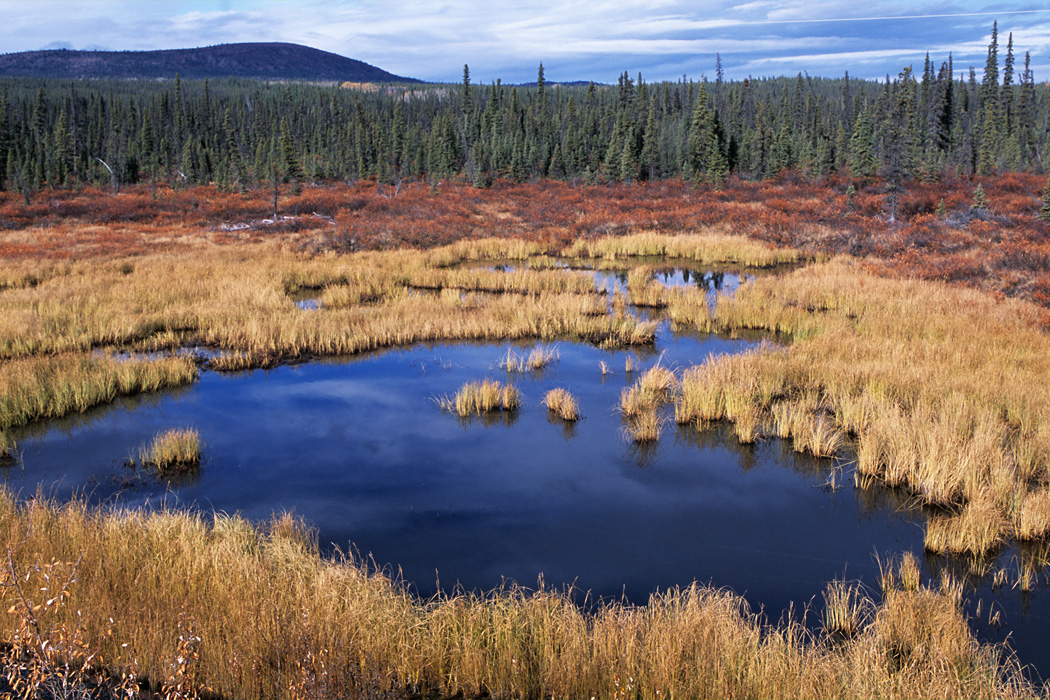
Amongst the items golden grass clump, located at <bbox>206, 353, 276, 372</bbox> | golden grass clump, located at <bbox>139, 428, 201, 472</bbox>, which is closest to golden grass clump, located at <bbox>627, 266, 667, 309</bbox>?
golden grass clump, located at <bbox>206, 353, 276, 372</bbox>

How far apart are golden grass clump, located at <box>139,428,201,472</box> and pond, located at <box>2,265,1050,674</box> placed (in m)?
0.24

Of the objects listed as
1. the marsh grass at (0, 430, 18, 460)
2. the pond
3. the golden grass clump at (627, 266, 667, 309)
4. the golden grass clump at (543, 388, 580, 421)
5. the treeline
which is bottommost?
the pond

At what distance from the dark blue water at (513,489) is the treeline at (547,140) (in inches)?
1822

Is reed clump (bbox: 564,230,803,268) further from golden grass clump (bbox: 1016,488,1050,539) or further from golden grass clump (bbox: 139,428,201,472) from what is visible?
golden grass clump (bbox: 139,428,201,472)

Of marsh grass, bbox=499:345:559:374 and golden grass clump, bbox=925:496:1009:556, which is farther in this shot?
marsh grass, bbox=499:345:559:374

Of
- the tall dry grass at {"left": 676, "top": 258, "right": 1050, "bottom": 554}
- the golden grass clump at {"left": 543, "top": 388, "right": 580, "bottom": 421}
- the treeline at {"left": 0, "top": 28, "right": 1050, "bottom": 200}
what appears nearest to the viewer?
the tall dry grass at {"left": 676, "top": 258, "right": 1050, "bottom": 554}

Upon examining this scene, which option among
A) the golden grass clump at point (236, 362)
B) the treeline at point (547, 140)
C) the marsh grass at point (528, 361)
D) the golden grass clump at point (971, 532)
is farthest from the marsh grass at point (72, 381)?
the treeline at point (547, 140)

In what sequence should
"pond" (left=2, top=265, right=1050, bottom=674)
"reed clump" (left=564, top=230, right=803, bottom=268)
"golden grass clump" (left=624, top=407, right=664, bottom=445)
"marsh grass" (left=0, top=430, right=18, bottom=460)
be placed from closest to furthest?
"pond" (left=2, top=265, right=1050, bottom=674) → "marsh grass" (left=0, top=430, right=18, bottom=460) → "golden grass clump" (left=624, top=407, right=664, bottom=445) → "reed clump" (left=564, top=230, right=803, bottom=268)

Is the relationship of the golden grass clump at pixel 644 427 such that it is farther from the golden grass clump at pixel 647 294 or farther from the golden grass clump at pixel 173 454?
the golden grass clump at pixel 647 294

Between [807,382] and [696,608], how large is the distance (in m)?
7.60

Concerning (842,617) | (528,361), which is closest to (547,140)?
(528,361)

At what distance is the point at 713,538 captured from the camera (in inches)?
313

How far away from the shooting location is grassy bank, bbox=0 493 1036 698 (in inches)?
183

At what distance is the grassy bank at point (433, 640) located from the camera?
15.2 feet
